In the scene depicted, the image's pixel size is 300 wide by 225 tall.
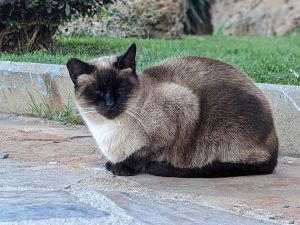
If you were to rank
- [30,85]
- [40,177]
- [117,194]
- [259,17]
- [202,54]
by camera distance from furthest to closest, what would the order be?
1. [259,17]
2. [202,54]
3. [30,85]
4. [40,177]
5. [117,194]

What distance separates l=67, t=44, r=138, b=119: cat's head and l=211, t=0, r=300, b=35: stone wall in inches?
472

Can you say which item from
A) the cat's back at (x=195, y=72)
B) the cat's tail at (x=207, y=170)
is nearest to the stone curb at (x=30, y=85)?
the cat's back at (x=195, y=72)

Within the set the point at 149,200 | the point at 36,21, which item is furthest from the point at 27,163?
the point at 36,21

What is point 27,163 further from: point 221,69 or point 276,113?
point 276,113

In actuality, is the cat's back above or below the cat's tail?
above

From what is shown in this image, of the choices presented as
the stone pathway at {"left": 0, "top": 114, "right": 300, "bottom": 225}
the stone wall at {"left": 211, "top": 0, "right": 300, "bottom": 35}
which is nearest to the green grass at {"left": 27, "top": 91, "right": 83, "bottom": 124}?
the stone pathway at {"left": 0, "top": 114, "right": 300, "bottom": 225}

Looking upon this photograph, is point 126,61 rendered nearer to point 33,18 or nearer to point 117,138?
point 117,138

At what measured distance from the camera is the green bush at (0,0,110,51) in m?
7.95

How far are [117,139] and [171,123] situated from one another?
0.32 m

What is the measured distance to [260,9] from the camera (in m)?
17.1

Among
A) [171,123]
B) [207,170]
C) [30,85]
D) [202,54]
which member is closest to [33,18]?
[30,85]

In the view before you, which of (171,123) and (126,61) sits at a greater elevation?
(126,61)

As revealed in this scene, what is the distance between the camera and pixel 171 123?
4.67m

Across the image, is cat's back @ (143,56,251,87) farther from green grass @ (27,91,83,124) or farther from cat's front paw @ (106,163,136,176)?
green grass @ (27,91,83,124)
